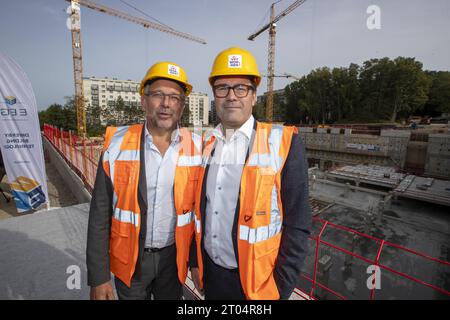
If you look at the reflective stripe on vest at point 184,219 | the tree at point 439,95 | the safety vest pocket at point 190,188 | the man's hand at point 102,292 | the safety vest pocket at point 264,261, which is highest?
the tree at point 439,95

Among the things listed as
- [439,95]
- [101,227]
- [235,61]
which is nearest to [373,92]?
[439,95]

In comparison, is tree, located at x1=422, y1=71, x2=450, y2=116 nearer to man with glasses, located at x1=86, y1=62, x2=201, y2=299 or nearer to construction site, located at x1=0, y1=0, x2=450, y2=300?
construction site, located at x1=0, y1=0, x2=450, y2=300

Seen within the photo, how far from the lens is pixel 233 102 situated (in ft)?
6.37

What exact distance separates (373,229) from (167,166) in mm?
16464

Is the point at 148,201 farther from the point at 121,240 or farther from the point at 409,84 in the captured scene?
the point at 409,84

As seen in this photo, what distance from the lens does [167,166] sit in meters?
2.09

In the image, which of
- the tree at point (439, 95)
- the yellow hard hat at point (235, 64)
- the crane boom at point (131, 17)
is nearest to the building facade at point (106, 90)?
the crane boom at point (131, 17)

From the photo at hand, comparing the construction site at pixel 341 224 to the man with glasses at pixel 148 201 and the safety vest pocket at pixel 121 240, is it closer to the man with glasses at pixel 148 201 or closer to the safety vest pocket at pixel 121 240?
the man with glasses at pixel 148 201

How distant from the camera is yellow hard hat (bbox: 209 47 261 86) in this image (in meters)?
1.94

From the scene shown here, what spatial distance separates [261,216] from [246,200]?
158mm

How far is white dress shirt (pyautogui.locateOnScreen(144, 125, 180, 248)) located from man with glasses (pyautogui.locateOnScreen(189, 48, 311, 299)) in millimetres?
294

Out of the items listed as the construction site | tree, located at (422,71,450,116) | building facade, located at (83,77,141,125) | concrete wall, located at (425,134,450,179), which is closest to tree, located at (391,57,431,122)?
tree, located at (422,71,450,116)

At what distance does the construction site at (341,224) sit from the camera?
3.41 m
